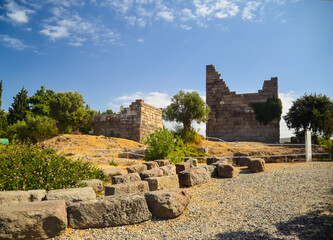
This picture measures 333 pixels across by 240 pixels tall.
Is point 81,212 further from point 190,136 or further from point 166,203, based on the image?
point 190,136

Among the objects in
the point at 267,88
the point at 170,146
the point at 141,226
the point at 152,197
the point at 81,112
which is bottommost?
the point at 141,226

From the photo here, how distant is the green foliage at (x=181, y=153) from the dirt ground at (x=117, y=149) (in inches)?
23.6

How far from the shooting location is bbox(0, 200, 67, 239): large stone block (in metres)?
3.39

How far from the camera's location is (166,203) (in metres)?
4.32

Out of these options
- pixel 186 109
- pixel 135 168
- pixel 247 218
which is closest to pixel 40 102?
pixel 186 109

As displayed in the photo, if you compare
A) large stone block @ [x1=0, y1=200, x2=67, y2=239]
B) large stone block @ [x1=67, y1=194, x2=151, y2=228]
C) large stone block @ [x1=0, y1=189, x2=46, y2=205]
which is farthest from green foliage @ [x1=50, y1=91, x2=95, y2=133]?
large stone block @ [x1=0, y1=200, x2=67, y2=239]

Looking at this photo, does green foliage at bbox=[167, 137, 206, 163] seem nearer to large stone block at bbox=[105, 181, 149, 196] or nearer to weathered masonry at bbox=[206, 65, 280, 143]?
large stone block at bbox=[105, 181, 149, 196]

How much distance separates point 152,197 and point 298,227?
2.33 meters

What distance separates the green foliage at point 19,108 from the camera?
3010 centimetres

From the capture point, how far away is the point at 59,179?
572 centimetres

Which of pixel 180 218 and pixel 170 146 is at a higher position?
pixel 170 146

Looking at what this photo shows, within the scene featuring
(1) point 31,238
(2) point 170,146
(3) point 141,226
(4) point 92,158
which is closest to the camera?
(1) point 31,238

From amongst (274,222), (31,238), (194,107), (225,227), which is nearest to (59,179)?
(31,238)

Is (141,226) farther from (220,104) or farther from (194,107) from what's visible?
(220,104)
